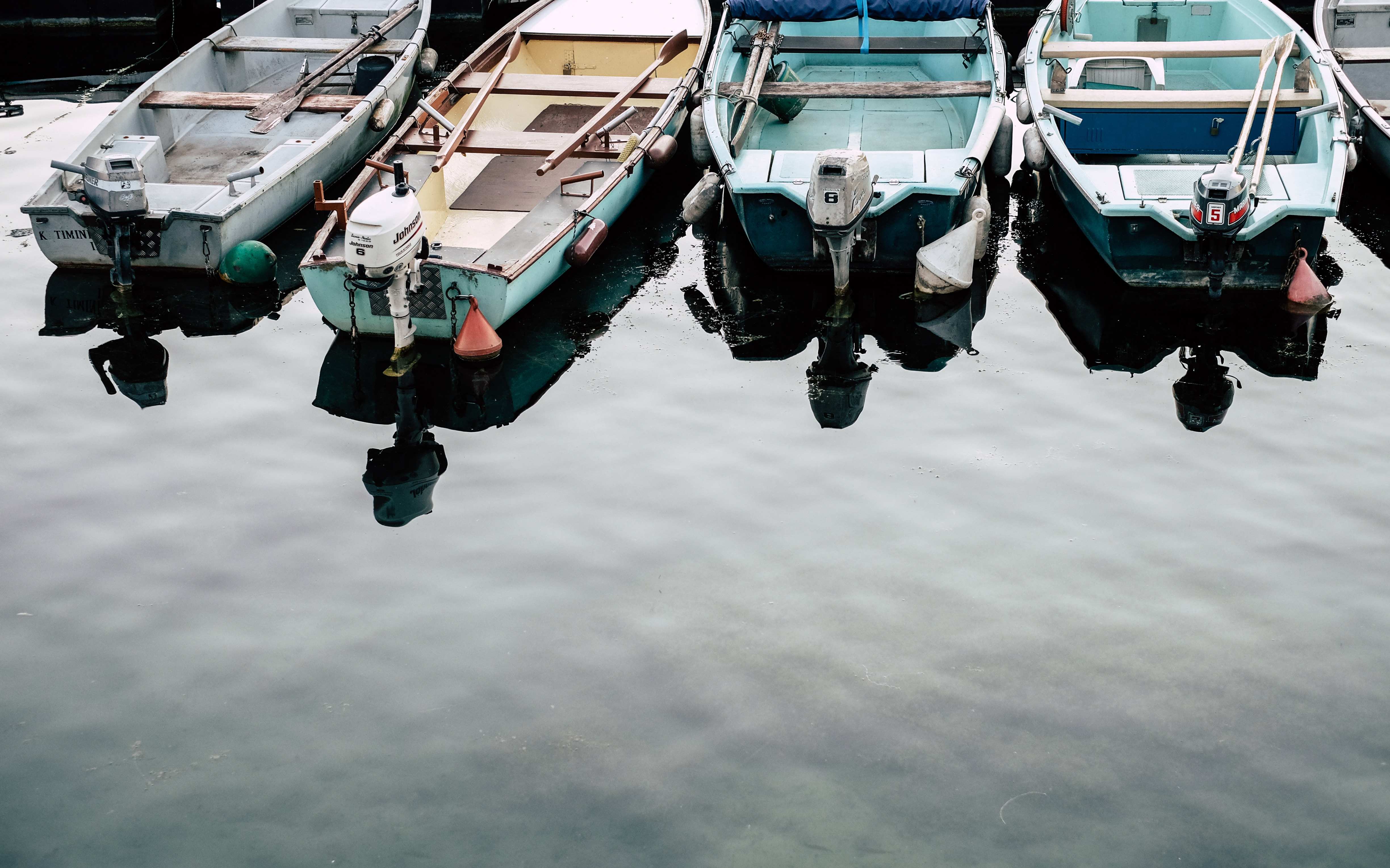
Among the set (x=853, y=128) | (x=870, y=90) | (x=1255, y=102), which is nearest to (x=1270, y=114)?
(x=1255, y=102)

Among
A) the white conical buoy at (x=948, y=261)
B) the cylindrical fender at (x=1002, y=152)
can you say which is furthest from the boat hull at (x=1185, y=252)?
the cylindrical fender at (x=1002, y=152)

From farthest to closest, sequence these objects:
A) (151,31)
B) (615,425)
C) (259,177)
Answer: (151,31) < (259,177) < (615,425)

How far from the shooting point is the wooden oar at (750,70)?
13617mm

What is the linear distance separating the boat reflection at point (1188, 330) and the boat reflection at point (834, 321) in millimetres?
799

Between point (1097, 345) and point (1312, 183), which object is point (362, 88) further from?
point (1312, 183)

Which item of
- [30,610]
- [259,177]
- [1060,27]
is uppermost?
[1060,27]

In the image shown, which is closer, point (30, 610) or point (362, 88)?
point (30, 610)

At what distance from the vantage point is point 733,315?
12117mm

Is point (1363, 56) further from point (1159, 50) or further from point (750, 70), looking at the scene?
point (750, 70)

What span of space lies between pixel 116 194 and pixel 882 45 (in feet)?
27.7

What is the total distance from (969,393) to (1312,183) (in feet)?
13.3

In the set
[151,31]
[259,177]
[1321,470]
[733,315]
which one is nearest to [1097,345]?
[1321,470]

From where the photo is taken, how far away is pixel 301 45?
16.5 m

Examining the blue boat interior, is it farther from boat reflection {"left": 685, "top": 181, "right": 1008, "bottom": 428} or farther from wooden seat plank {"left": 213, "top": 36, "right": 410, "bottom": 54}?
wooden seat plank {"left": 213, "top": 36, "right": 410, "bottom": 54}
